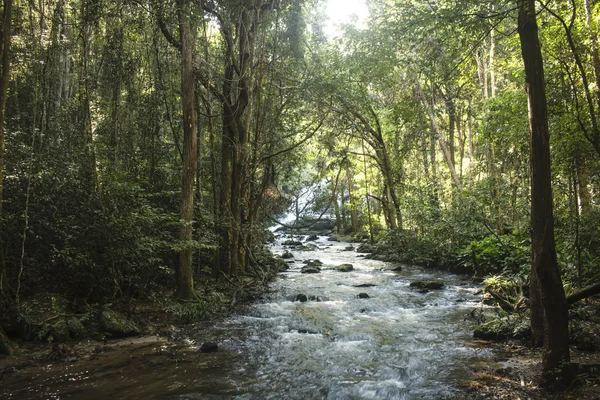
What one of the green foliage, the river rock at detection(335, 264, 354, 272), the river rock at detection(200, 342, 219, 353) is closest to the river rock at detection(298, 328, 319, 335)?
the river rock at detection(200, 342, 219, 353)

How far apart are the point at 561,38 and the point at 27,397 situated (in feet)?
35.2

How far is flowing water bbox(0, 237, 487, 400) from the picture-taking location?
5.25 metres

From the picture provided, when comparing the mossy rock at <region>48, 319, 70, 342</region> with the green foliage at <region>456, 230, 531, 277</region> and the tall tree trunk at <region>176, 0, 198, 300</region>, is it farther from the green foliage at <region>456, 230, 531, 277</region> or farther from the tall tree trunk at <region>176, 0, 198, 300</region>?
the green foliage at <region>456, 230, 531, 277</region>

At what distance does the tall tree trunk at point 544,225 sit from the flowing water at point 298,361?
1.37 metres

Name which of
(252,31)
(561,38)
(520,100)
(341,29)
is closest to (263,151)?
(252,31)

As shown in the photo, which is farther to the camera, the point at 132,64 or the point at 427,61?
the point at 132,64

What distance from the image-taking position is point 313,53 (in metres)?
16.4

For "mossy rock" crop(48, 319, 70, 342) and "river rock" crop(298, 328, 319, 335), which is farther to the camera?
"river rock" crop(298, 328, 319, 335)

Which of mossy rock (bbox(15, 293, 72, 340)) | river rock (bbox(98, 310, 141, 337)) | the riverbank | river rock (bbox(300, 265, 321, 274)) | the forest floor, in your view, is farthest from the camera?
river rock (bbox(300, 265, 321, 274))

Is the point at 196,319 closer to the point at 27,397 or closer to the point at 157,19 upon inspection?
the point at 27,397

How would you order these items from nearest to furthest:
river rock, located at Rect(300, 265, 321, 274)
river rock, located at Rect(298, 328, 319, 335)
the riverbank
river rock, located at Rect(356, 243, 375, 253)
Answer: the riverbank
river rock, located at Rect(298, 328, 319, 335)
river rock, located at Rect(300, 265, 321, 274)
river rock, located at Rect(356, 243, 375, 253)

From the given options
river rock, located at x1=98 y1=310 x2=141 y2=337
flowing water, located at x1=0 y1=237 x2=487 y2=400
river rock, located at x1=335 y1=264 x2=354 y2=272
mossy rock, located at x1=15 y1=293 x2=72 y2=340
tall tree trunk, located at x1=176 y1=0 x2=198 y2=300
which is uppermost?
tall tree trunk, located at x1=176 y1=0 x2=198 y2=300

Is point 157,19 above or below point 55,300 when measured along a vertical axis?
above

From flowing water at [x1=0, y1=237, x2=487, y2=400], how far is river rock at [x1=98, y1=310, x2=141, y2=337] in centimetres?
56
